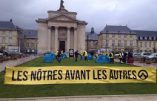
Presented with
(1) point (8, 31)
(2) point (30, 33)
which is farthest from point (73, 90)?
(2) point (30, 33)

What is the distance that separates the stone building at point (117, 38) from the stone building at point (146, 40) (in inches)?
117

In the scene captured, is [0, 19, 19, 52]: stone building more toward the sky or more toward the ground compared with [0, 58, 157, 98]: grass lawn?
more toward the sky

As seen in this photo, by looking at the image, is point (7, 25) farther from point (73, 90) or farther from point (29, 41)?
point (73, 90)

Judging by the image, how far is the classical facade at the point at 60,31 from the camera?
115688 millimetres

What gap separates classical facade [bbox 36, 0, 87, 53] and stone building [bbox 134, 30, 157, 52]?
45.7m

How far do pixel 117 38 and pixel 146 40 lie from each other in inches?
566

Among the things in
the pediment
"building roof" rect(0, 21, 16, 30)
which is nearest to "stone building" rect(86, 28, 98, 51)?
"building roof" rect(0, 21, 16, 30)

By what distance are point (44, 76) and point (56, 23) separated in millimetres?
99217

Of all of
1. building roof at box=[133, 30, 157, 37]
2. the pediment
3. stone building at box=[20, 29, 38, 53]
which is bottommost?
stone building at box=[20, 29, 38, 53]

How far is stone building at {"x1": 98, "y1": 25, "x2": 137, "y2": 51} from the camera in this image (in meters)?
149

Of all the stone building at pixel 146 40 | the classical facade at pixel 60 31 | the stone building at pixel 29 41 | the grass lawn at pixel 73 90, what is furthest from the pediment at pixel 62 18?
the grass lawn at pixel 73 90

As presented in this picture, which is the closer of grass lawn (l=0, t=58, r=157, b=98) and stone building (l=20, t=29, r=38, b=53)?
grass lawn (l=0, t=58, r=157, b=98)

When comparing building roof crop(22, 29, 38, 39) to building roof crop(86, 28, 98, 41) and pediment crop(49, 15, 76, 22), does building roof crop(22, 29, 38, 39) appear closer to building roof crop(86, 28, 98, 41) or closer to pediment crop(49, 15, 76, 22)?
building roof crop(86, 28, 98, 41)

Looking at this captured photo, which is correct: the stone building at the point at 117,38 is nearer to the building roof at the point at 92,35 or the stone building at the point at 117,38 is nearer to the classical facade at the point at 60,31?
the building roof at the point at 92,35
